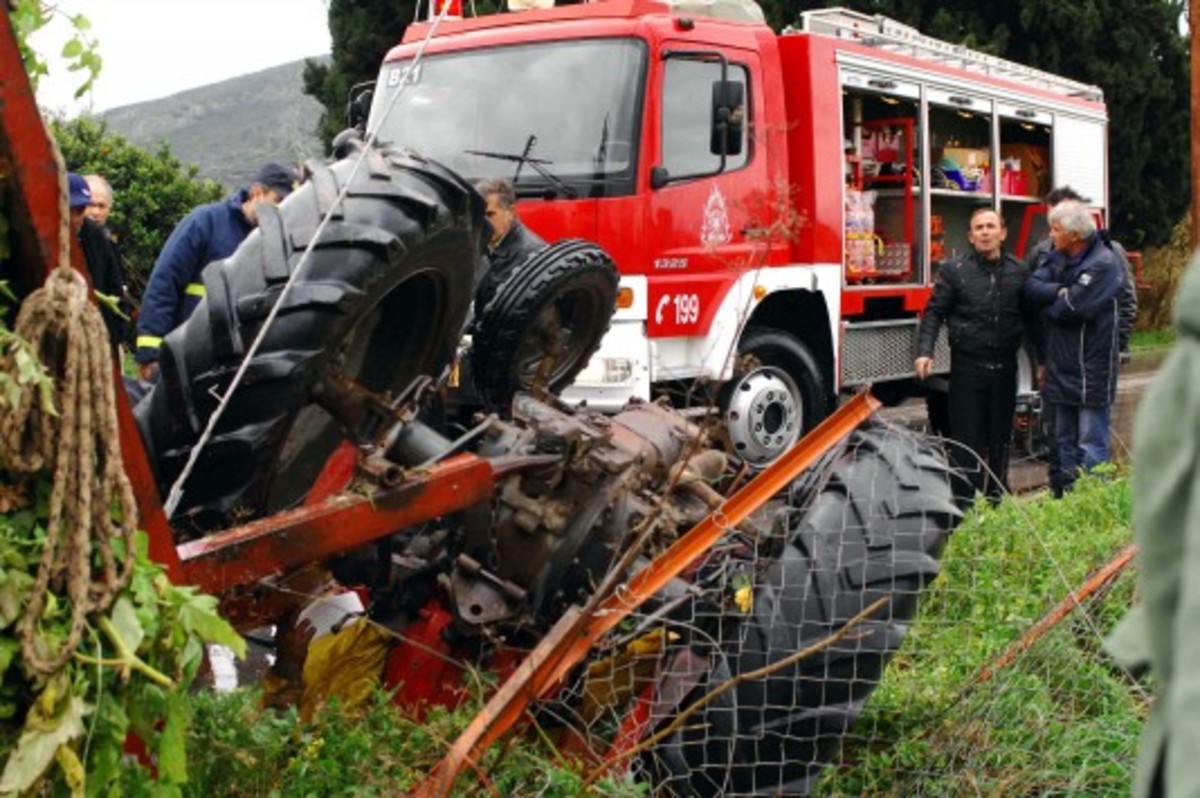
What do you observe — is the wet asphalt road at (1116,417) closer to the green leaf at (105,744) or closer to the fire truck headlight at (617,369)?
the fire truck headlight at (617,369)

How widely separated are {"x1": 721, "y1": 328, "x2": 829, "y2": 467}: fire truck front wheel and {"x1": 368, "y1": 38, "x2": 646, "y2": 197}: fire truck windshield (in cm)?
140

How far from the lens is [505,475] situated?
133 inches

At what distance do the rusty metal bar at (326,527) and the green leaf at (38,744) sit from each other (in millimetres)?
554

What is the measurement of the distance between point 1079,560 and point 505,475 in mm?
2269

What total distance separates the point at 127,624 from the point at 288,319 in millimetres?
933

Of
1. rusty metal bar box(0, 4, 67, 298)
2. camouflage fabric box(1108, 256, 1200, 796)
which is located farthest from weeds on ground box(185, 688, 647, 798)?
camouflage fabric box(1108, 256, 1200, 796)

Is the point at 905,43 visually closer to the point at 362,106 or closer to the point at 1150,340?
the point at 362,106

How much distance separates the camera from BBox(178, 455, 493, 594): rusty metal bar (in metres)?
2.79

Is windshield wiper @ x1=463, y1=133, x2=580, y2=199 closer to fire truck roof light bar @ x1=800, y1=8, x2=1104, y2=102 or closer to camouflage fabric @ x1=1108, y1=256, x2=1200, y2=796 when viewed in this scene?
fire truck roof light bar @ x1=800, y1=8, x2=1104, y2=102

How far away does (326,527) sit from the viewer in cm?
295

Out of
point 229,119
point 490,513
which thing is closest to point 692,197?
point 490,513

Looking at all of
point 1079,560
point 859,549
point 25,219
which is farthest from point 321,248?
point 1079,560

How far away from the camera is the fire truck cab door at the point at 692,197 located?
28.5 ft

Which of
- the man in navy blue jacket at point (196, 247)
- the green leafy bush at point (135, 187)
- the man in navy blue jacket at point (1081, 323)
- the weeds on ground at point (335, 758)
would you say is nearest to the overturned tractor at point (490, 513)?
the weeds on ground at point (335, 758)
